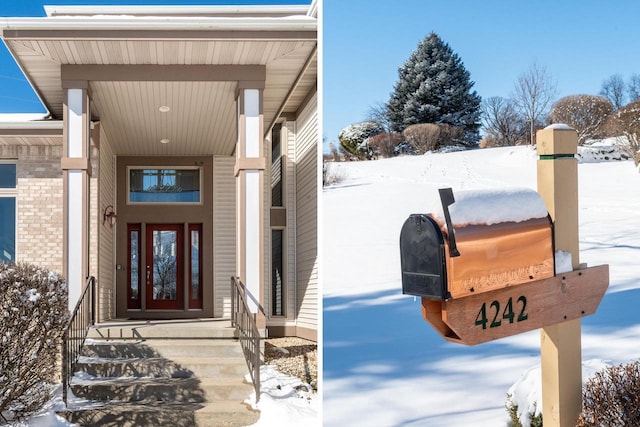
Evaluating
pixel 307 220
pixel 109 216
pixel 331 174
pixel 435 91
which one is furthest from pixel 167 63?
pixel 435 91

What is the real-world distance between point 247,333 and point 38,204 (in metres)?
5.49

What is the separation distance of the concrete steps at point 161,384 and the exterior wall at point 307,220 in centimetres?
251

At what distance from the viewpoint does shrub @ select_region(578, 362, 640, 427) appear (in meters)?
3.45

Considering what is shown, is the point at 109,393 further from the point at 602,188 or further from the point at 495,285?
the point at 602,188

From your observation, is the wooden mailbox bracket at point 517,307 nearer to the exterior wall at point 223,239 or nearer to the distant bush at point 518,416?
the distant bush at point 518,416

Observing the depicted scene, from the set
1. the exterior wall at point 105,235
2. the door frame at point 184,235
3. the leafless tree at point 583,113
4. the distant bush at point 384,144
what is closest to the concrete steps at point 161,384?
the exterior wall at point 105,235

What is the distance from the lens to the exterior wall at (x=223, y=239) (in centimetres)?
1179

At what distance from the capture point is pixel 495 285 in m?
2.70

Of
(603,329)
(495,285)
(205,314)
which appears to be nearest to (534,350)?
(603,329)

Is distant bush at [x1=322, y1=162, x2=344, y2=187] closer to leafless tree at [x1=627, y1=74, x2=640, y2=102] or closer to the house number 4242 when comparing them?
leafless tree at [x1=627, y1=74, x2=640, y2=102]

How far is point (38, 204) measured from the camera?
1093 cm

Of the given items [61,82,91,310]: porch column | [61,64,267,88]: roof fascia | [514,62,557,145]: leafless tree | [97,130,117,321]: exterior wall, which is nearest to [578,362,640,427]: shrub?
[61,64,267,88]: roof fascia

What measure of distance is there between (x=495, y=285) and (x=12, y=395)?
12.8 feet

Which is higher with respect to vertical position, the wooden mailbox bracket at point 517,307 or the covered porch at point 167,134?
the covered porch at point 167,134
